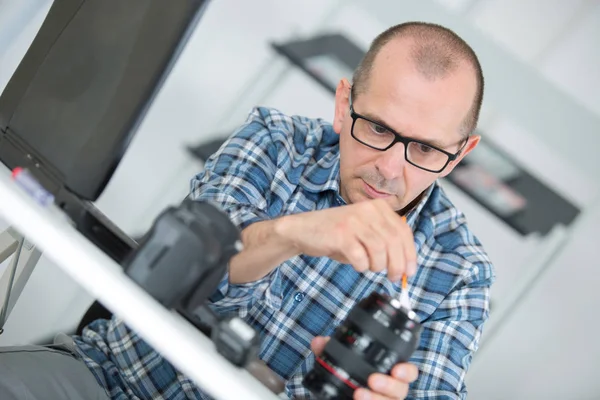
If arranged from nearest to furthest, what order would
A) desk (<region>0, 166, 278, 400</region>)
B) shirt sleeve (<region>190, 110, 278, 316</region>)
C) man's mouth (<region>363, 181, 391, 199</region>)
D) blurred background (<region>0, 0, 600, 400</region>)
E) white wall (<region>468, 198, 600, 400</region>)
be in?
desk (<region>0, 166, 278, 400</region>) < shirt sleeve (<region>190, 110, 278, 316</region>) < man's mouth (<region>363, 181, 391, 199</region>) < blurred background (<region>0, 0, 600, 400</region>) < white wall (<region>468, 198, 600, 400</region>)

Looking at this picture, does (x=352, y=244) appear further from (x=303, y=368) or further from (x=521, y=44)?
(x=521, y=44)

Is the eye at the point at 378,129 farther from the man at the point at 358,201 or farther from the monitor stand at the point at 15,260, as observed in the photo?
the monitor stand at the point at 15,260

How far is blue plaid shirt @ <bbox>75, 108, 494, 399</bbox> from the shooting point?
1.25 meters

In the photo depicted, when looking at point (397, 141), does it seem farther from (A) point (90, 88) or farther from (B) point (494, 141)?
(B) point (494, 141)

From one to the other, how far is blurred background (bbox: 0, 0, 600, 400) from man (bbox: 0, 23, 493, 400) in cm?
78

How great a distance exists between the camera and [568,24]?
7.84 ft

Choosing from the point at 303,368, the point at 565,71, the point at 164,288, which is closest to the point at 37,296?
the point at 303,368

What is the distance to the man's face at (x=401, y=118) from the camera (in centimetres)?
117

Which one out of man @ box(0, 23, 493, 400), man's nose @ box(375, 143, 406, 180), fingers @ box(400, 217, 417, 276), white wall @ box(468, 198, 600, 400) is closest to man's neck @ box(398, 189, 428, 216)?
man @ box(0, 23, 493, 400)

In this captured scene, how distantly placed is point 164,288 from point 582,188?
2169 mm

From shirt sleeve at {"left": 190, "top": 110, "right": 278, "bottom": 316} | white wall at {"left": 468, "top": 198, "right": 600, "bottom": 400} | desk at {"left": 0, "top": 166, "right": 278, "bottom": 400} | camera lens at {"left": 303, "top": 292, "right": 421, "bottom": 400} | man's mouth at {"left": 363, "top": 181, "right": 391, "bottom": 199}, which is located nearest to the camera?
desk at {"left": 0, "top": 166, "right": 278, "bottom": 400}

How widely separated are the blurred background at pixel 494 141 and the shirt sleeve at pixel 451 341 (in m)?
0.86

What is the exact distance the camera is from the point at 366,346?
0.78 m

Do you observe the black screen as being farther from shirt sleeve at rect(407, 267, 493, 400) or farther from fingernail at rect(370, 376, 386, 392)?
shirt sleeve at rect(407, 267, 493, 400)
